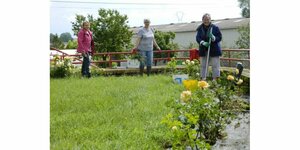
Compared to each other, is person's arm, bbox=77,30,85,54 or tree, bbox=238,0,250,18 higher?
tree, bbox=238,0,250,18

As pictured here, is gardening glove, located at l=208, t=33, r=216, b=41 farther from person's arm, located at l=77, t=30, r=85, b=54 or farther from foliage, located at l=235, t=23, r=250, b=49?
person's arm, located at l=77, t=30, r=85, b=54

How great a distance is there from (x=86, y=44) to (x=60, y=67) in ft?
0.47

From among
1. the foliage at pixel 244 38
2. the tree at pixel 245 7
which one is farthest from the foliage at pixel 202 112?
the tree at pixel 245 7

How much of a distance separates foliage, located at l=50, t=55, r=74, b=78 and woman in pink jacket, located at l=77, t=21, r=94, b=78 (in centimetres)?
6

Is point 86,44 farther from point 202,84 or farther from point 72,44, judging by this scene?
point 202,84

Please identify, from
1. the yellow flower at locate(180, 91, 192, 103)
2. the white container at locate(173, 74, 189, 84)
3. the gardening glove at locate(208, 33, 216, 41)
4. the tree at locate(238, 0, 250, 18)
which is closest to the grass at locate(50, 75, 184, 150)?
the white container at locate(173, 74, 189, 84)

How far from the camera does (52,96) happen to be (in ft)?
8.62

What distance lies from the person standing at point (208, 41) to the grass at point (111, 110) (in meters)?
0.16

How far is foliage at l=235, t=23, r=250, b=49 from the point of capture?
2.57 metres

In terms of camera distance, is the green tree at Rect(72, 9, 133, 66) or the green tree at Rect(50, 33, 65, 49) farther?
the green tree at Rect(50, 33, 65, 49)

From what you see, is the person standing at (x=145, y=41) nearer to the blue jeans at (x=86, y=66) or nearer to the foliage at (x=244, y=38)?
the blue jeans at (x=86, y=66)
